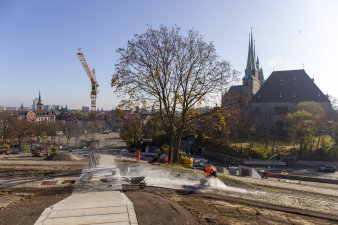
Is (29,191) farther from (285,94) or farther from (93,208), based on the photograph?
(285,94)

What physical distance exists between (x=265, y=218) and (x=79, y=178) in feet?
29.4

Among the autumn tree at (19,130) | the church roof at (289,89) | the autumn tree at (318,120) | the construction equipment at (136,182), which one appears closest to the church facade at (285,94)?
the church roof at (289,89)

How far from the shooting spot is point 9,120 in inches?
2229

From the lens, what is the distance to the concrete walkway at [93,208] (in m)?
7.37

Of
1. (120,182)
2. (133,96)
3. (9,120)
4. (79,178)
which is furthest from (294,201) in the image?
(9,120)

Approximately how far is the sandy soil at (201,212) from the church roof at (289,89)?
63005mm

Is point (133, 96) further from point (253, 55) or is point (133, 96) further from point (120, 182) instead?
point (253, 55)

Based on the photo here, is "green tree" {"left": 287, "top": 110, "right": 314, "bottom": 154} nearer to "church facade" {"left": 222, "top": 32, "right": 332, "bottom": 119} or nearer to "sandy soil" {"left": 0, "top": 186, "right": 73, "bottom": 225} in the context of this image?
"church facade" {"left": 222, "top": 32, "right": 332, "bottom": 119}

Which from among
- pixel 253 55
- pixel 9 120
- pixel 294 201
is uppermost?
pixel 253 55

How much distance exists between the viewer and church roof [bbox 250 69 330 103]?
64312 millimetres

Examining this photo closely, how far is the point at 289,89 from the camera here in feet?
222

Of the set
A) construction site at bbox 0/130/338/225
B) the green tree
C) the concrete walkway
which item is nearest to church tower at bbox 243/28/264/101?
the green tree

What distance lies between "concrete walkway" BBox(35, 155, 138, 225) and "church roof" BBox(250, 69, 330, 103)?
2570 inches

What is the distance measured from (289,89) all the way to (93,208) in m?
69.1
